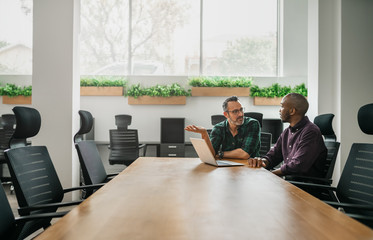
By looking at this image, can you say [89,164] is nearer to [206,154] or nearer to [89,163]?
[89,163]

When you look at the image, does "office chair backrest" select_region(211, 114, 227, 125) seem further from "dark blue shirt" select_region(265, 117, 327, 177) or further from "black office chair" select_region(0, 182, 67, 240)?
"black office chair" select_region(0, 182, 67, 240)

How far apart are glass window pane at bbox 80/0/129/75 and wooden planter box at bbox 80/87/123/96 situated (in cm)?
76

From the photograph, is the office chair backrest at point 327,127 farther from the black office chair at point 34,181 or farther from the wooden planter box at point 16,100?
the wooden planter box at point 16,100

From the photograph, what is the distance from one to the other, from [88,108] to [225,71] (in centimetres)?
305

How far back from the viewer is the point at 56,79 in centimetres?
451

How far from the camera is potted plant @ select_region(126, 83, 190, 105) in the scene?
6.53m

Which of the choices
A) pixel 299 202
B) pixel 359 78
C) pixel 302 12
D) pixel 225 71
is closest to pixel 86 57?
pixel 225 71

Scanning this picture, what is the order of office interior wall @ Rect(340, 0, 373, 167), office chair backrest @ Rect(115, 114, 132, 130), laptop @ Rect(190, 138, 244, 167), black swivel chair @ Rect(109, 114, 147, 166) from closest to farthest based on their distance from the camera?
laptop @ Rect(190, 138, 244, 167), office interior wall @ Rect(340, 0, 373, 167), black swivel chair @ Rect(109, 114, 147, 166), office chair backrest @ Rect(115, 114, 132, 130)

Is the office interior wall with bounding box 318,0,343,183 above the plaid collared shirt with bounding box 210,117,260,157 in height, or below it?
above

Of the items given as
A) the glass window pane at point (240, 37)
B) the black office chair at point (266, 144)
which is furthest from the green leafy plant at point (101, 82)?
the black office chair at point (266, 144)

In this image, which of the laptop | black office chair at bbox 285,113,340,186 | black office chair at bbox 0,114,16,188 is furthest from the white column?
black office chair at bbox 285,113,340,186

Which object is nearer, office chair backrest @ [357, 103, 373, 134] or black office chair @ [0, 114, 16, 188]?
office chair backrest @ [357, 103, 373, 134]

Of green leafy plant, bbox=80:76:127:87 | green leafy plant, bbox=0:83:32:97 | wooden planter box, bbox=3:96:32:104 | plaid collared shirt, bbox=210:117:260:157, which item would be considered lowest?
plaid collared shirt, bbox=210:117:260:157

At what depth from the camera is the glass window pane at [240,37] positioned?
7.30 metres
